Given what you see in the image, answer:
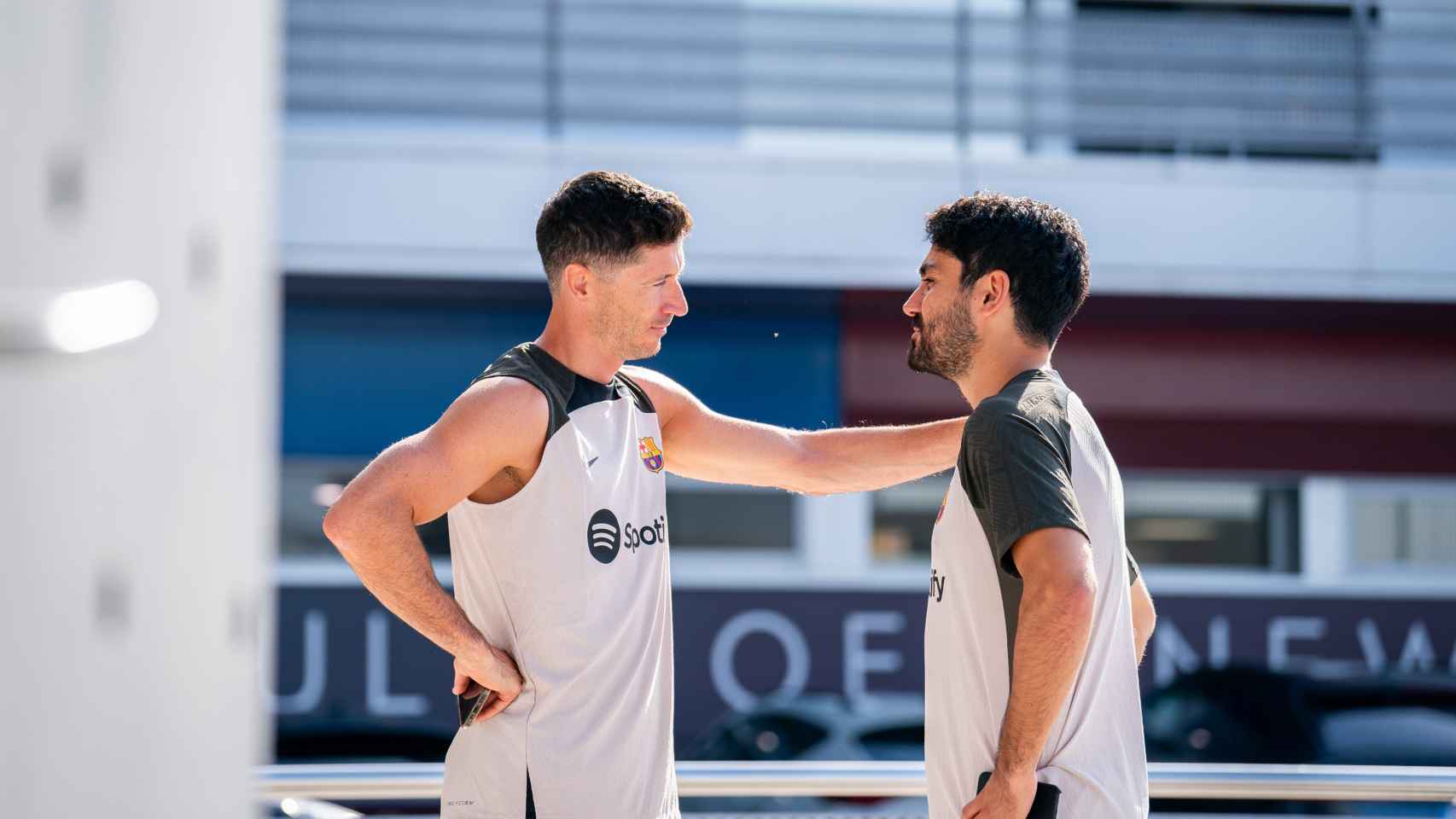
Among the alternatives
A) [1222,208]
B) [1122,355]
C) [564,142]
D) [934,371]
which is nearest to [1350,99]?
[1222,208]

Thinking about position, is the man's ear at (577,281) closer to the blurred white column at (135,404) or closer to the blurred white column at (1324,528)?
the blurred white column at (135,404)

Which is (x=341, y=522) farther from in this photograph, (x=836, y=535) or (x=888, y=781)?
(x=836, y=535)

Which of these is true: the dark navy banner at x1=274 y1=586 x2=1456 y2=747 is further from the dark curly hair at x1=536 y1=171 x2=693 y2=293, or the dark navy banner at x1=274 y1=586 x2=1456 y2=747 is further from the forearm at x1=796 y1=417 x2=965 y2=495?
the dark curly hair at x1=536 y1=171 x2=693 y2=293

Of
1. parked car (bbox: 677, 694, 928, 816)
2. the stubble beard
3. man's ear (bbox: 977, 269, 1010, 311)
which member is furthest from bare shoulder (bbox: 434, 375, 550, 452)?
parked car (bbox: 677, 694, 928, 816)

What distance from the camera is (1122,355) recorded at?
10.0 meters

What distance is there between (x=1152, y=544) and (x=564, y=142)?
16.5 feet

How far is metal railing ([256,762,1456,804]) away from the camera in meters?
2.90

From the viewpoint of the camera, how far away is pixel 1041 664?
83.0 inches

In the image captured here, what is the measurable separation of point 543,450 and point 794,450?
0.78m

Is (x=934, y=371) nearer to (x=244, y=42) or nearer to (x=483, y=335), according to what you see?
(x=244, y=42)

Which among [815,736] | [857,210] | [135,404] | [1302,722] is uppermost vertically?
[857,210]

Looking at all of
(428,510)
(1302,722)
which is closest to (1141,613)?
(428,510)

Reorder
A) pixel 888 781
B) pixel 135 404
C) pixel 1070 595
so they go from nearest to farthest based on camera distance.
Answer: pixel 135 404
pixel 1070 595
pixel 888 781

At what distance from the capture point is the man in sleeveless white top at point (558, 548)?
240 centimetres
